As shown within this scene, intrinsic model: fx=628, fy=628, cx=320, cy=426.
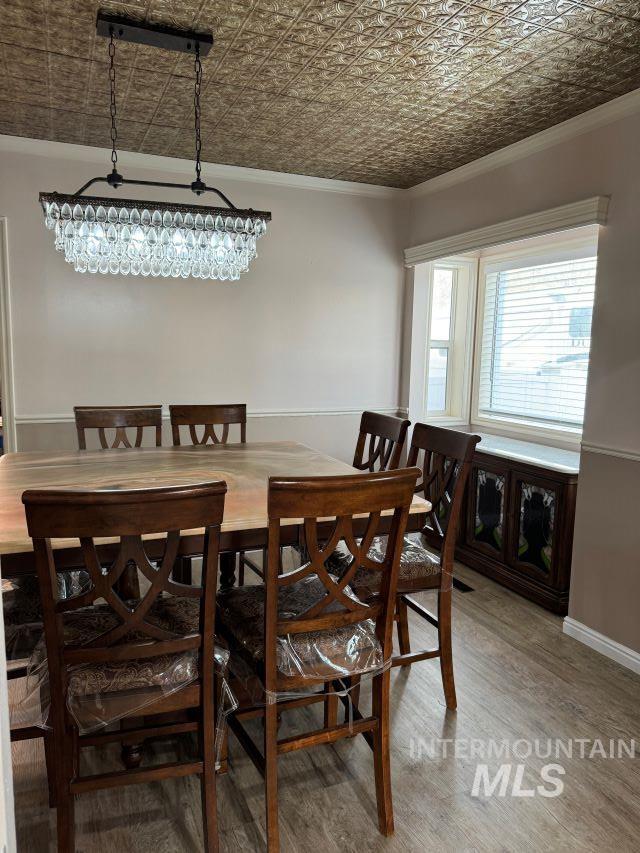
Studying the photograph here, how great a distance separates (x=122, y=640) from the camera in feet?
5.63

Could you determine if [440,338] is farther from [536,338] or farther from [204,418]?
[204,418]

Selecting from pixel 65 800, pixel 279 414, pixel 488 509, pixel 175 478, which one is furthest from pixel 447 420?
pixel 65 800

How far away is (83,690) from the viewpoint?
5.34ft

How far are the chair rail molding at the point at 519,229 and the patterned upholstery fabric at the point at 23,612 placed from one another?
2.76 meters

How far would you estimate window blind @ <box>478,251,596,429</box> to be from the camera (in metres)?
4.03

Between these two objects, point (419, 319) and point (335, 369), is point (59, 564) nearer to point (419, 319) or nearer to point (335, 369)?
point (335, 369)

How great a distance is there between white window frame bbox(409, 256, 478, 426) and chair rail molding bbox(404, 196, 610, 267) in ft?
0.70

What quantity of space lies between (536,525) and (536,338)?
1459mm

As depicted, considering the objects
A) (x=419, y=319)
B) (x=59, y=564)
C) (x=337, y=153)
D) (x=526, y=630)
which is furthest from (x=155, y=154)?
(x=526, y=630)

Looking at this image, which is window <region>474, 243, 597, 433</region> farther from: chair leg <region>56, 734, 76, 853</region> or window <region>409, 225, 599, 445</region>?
chair leg <region>56, 734, 76, 853</region>

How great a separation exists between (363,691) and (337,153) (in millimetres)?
2916

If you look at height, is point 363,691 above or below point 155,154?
below

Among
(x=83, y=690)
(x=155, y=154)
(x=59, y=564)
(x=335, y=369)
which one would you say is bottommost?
(x=83, y=690)

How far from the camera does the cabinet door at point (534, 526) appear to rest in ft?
11.1
